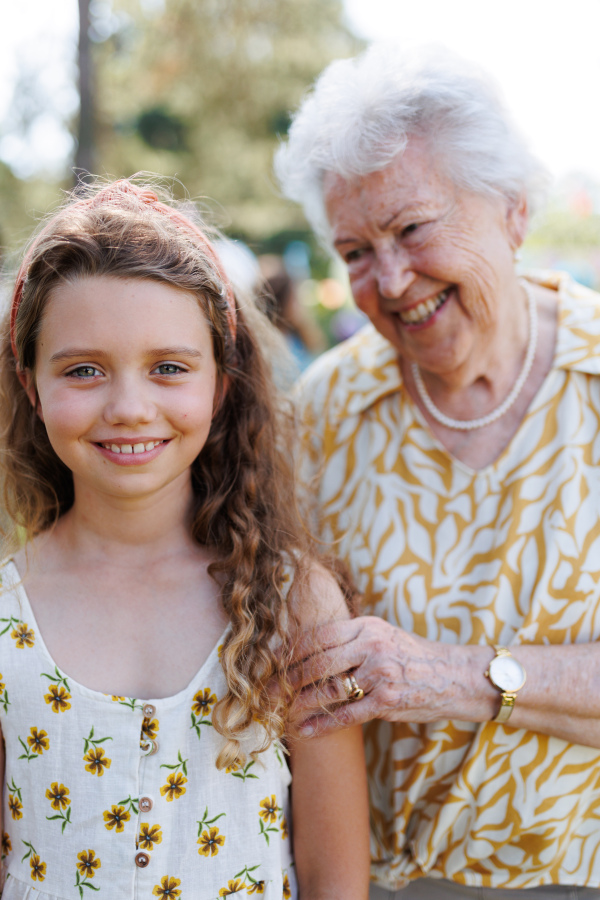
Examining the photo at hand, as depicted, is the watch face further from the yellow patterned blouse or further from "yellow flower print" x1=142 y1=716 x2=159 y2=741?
"yellow flower print" x1=142 y1=716 x2=159 y2=741

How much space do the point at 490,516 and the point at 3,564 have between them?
1.15 meters

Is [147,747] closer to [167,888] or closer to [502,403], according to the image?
[167,888]

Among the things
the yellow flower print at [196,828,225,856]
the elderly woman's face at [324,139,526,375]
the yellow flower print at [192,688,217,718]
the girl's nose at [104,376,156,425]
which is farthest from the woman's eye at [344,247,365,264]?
the yellow flower print at [196,828,225,856]

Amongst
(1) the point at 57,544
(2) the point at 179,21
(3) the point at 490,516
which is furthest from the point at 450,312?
(2) the point at 179,21

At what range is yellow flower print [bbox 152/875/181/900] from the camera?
149cm

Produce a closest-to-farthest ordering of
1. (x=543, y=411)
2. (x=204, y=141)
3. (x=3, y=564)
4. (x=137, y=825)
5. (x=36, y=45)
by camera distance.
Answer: (x=137, y=825)
(x=3, y=564)
(x=543, y=411)
(x=36, y=45)
(x=204, y=141)

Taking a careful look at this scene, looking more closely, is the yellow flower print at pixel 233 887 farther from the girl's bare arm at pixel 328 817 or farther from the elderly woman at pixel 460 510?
the elderly woman at pixel 460 510

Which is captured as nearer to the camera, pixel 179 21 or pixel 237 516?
pixel 237 516

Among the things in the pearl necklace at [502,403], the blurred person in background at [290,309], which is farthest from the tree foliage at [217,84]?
the pearl necklace at [502,403]

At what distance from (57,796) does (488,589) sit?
104 centimetres

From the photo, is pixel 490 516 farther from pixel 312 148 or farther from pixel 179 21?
pixel 179 21

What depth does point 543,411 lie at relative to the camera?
1.97 m

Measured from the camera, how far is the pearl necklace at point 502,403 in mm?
2051

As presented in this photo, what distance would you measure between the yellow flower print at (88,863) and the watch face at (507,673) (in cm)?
89
